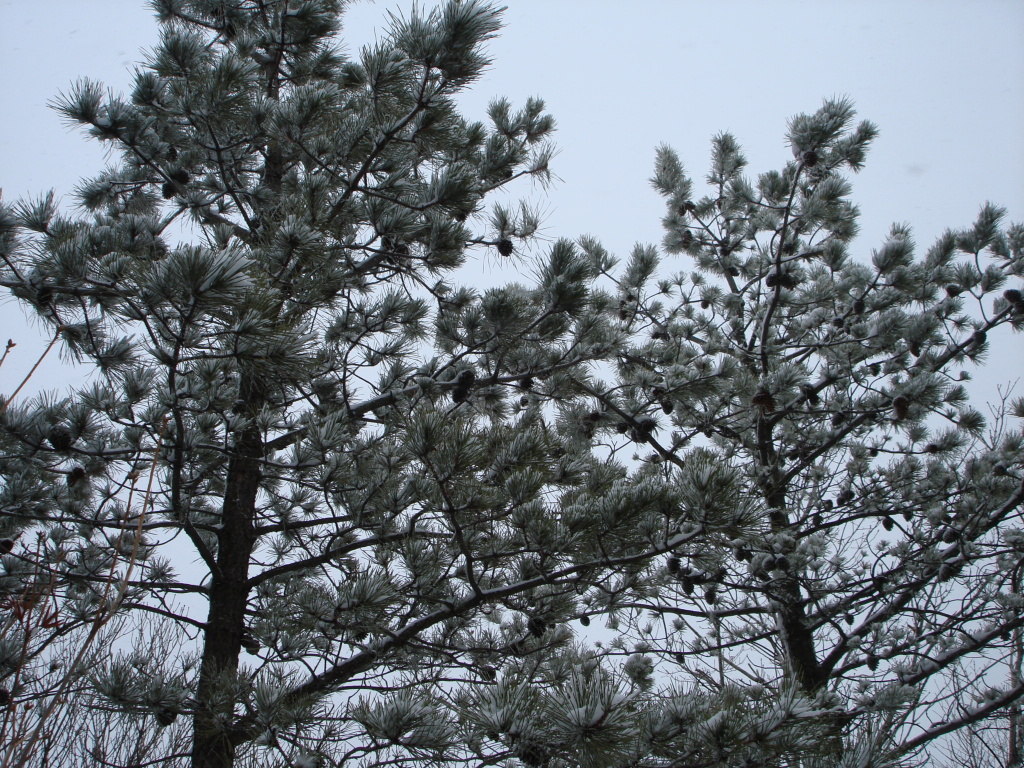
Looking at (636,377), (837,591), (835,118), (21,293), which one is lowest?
(837,591)

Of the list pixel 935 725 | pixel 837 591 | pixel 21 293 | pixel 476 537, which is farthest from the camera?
pixel 837 591

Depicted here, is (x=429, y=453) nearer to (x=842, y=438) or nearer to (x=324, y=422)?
(x=324, y=422)

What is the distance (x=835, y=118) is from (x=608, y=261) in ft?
5.91

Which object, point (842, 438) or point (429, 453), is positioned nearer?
point (429, 453)

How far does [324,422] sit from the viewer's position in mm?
2938

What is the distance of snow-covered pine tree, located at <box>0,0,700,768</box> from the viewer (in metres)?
2.14

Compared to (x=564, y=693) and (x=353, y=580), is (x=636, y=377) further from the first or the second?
(x=564, y=693)

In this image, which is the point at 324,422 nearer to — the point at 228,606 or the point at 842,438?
the point at 228,606

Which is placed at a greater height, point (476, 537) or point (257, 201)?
point (257, 201)

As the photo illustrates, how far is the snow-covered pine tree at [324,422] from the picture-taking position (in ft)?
7.01

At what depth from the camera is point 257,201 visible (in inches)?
158

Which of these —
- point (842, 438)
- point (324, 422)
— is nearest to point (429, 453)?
point (324, 422)

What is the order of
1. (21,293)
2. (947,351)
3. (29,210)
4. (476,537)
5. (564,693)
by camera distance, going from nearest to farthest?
(564,693) → (21,293) → (29,210) → (476,537) → (947,351)

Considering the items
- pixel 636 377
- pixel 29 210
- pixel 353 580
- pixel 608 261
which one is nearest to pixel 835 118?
pixel 608 261
